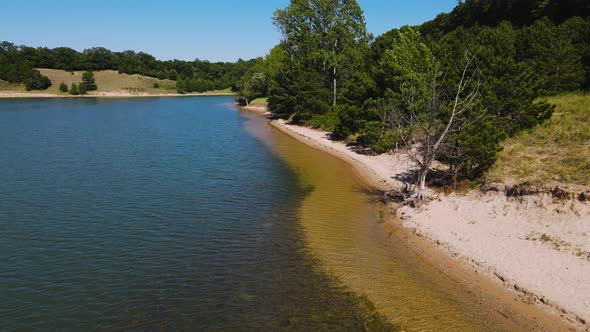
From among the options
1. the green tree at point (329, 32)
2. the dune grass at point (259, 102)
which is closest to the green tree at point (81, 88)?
the dune grass at point (259, 102)

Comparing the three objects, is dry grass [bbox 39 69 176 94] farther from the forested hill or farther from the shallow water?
the shallow water

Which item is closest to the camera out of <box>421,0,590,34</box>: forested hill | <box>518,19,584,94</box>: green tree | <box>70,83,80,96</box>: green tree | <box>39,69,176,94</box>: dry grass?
<box>518,19,584,94</box>: green tree

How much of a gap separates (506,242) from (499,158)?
31.1 ft

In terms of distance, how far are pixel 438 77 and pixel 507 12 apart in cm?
5320

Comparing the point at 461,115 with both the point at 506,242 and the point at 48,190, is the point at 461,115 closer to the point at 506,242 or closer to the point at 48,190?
the point at 506,242

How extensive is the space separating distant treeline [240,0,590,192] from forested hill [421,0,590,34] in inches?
7.9

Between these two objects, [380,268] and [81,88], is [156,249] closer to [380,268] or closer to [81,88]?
[380,268]

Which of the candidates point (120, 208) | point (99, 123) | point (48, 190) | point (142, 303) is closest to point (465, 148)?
point (142, 303)

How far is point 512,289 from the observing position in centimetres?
1527

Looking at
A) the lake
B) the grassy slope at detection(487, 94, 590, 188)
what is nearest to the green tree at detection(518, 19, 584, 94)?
the grassy slope at detection(487, 94, 590, 188)

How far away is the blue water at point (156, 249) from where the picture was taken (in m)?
13.9

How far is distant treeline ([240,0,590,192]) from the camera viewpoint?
80.7 feet

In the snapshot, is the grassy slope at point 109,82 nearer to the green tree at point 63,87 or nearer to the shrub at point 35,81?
the green tree at point 63,87

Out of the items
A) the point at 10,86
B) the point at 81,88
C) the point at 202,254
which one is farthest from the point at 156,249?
the point at 10,86
